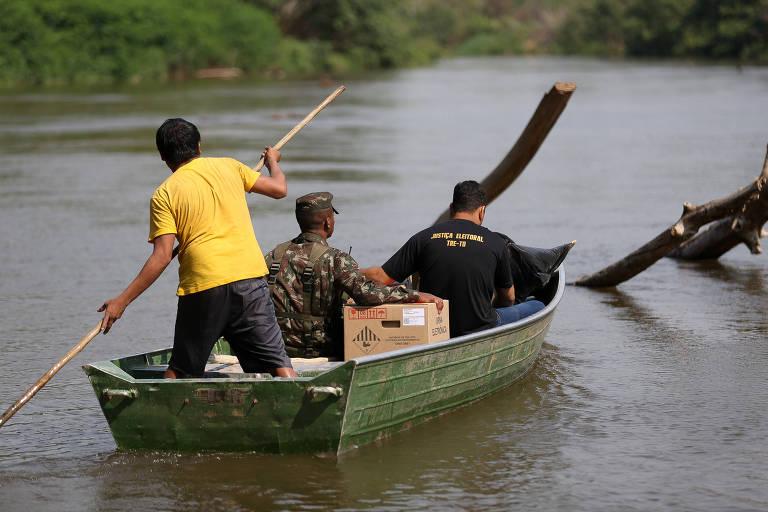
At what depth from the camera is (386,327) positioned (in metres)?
7.83

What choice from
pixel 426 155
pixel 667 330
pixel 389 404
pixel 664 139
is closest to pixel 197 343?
→ pixel 389 404

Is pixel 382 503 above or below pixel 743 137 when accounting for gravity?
below

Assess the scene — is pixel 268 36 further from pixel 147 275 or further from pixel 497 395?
pixel 147 275

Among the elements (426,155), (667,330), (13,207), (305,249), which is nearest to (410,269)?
(305,249)

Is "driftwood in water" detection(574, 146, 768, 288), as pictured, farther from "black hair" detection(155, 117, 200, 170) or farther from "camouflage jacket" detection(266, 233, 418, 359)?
"black hair" detection(155, 117, 200, 170)

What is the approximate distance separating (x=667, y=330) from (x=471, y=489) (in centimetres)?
438

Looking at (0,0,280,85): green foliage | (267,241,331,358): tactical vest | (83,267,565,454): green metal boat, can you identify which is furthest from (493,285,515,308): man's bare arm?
(0,0,280,85): green foliage

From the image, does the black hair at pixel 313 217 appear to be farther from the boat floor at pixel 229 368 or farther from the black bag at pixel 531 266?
the black bag at pixel 531 266

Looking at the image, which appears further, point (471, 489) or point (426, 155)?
point (426, 155)

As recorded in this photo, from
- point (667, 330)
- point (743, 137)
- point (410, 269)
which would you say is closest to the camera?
point (410, 269)

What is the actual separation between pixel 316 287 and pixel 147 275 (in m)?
1.13

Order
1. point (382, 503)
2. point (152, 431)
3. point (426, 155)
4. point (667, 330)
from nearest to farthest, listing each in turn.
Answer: point (382, 503) < point (152, 431) < point (667, 330) < point (426, 155)

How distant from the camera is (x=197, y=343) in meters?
7.16

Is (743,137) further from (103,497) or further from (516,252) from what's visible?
(103,497)
